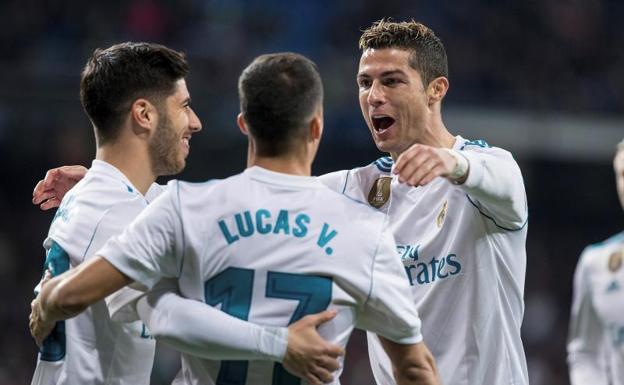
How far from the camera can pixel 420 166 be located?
3230 mm

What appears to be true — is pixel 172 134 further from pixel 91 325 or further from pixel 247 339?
pixel 247 339

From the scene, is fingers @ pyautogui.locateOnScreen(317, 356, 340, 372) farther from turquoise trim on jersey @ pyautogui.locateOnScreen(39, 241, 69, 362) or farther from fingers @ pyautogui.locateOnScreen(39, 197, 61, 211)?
fingers @ pyautogui.locateOnScreen(39, 197, 61, 211)

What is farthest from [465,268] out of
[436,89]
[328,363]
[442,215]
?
[328,363]

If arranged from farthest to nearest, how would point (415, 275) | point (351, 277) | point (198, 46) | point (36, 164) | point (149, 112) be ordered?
1. point (198, 46)
2. point (36, 164)
3. point (415, 275)
4. point (149, 112)
5. point (351, 277)

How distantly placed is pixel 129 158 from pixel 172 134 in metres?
0.19

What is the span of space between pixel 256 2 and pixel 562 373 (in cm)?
637

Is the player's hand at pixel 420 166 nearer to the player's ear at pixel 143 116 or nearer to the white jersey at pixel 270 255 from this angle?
the white jersey at pixel 270 255

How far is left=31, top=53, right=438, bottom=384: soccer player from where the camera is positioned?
302 centimetres

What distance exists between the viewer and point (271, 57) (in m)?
3.13

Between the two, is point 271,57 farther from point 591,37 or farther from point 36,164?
point 591,37

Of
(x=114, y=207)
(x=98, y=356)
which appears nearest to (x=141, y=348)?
(x=98, y=356)

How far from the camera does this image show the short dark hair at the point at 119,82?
3746mm

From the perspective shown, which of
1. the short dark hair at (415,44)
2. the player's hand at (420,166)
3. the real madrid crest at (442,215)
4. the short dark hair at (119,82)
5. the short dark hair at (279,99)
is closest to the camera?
the short dark hair at (279,99)

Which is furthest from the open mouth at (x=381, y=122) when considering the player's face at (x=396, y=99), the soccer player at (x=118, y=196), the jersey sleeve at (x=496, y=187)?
the soccer player at (x=118, y=196)
